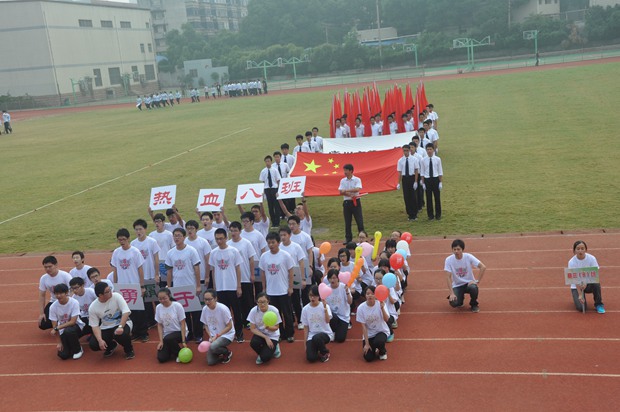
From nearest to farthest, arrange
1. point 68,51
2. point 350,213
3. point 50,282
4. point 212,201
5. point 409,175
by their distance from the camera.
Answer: point 50,282 → point 212,201 → point 350,213 → point 409,175 → point 68,51

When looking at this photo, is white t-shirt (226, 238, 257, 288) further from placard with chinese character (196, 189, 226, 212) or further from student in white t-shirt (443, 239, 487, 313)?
student in white t-shirt (443, 239, 487, 313)

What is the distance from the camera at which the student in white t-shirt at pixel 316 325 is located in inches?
317

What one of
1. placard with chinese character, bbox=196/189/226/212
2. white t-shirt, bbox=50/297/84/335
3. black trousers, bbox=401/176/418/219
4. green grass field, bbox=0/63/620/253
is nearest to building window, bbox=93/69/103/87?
green grass field, bbox=0/63/620/253

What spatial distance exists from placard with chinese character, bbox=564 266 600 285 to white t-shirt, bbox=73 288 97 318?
22.9ft

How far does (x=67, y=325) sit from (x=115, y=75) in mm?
70837

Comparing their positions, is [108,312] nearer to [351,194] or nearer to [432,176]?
[351,194]

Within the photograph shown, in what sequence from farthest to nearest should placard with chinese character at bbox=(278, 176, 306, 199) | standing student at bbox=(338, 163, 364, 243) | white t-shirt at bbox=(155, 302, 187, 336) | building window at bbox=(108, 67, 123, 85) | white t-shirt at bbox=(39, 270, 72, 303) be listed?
building window at bbox=(108, 67, 123, 85)
standing student at bbox=(338, 163, 364, 243)
placard with chinese character at bbox=(278, 176, 306, 199)
white t-shirt at bbox=(39, 270, 72, 303)
white t-shirt at bbox=(155, 302, 187, 336)

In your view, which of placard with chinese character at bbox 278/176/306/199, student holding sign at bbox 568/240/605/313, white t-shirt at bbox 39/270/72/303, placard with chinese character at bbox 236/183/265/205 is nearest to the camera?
student holding sign at bbox 568/240/605/313

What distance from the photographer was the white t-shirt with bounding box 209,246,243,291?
8.96 meters

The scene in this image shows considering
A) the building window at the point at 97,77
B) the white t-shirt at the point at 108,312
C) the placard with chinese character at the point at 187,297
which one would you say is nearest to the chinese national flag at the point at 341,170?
the placard with chinese character at the point at 187,297

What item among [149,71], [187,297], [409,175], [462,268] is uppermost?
[149,71]

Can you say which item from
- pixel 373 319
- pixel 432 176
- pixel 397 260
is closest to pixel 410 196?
pixel 432 176

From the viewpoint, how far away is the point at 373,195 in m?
17.2

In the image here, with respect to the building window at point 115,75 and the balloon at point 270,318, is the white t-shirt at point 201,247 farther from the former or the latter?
the building window at point 115,75
